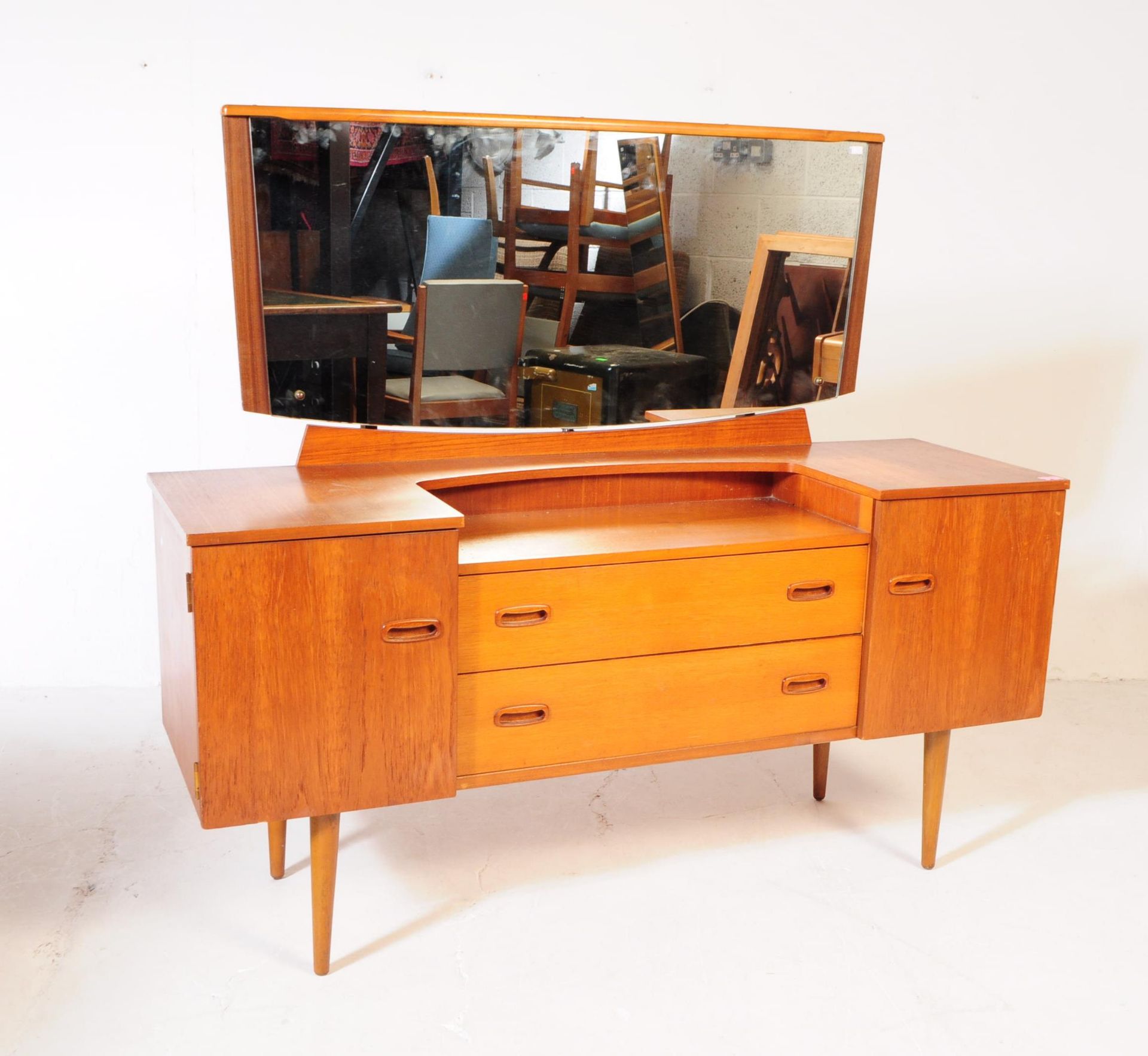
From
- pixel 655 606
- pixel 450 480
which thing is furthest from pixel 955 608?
pixel 450 480

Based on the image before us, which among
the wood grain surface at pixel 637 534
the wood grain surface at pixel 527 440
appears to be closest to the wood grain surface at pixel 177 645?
the wood grain surface at pixel 527 440

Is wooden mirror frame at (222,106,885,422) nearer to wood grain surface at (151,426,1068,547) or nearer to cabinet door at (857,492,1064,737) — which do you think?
wood grain surface at (151,426,1068,547)

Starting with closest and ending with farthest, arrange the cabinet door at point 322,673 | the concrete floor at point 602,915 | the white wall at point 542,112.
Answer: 1. the cabinet door at point 322,673
2. the concrete floor at point 602,915
3. the white wall at point 542,112

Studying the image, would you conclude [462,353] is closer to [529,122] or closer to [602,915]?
[529,122]

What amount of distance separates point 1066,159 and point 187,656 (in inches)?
97.9

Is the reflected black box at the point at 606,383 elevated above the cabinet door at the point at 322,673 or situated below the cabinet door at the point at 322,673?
above

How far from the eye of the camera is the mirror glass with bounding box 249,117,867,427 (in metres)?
1.86

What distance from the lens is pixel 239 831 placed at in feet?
7.61

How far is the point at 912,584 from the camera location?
204 centimetres

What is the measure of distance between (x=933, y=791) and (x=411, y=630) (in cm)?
106

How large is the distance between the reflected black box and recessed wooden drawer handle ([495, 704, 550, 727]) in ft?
1.69

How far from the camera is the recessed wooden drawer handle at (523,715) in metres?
1.86

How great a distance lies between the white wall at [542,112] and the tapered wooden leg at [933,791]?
111 cm

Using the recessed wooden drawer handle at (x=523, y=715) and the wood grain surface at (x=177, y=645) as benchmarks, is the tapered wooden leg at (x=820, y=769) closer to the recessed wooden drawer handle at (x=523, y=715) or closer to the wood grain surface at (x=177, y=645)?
the recessed wooden drawer handle at (x=523, y=715)
